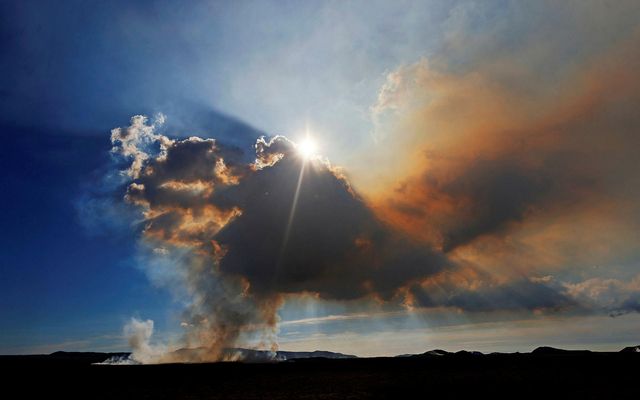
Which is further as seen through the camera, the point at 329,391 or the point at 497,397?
the point at 329,391

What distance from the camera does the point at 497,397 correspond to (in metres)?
46.3

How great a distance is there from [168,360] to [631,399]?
649ft

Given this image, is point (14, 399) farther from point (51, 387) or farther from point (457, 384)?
point (457, 384)

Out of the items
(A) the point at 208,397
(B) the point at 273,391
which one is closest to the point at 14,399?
(A) the point at 208,397

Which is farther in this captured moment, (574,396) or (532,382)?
(532,382)

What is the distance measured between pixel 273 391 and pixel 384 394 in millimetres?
15022

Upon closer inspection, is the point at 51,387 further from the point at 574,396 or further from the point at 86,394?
the point at 574,396

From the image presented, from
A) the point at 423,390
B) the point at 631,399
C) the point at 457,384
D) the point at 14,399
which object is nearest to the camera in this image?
the point at 631,399

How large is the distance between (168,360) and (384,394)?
178 meters

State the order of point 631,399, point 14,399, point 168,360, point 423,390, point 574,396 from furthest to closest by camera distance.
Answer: point 168,360
point 423,390
point 14,399
point 574,396
point 631,399

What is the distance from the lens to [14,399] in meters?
50.1

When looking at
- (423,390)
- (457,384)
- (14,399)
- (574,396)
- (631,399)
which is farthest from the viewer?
(457,384)

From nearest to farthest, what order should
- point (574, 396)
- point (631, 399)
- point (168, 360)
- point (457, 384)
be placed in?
1. point (631, 399)
2. point (574, 396)
3. point (457, 384)
4. point (168, 360)

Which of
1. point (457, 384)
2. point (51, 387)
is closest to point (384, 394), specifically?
point (457, 384)
